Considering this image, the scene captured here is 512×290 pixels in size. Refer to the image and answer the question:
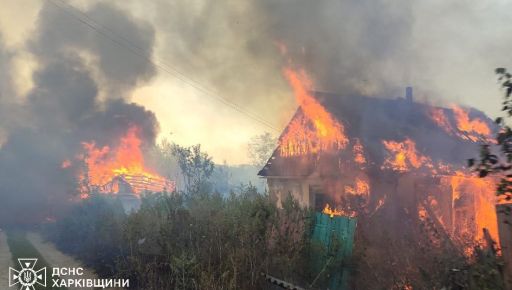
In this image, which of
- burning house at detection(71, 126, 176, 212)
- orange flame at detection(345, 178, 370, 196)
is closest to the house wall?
orange flame at detection(345, 178, 370, 196)

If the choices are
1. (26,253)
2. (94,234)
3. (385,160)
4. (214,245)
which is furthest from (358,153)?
(26,253)

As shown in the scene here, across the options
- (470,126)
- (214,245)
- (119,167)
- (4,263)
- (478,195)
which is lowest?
(4,263)

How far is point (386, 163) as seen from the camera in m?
14.6

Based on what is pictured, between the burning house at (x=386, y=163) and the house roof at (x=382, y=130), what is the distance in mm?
44

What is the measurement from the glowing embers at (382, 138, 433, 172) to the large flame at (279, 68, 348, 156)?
6.19 feet

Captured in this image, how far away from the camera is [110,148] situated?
2870cm

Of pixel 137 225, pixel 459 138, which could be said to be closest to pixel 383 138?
pixel 459 138

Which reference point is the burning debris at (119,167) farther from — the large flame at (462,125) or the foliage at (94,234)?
the large flame at (462,125)

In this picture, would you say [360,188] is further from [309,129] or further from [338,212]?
[309,129]

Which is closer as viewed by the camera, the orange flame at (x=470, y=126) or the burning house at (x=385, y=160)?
the burning house at (x=385, y=160)

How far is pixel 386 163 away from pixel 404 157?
0.91 meters

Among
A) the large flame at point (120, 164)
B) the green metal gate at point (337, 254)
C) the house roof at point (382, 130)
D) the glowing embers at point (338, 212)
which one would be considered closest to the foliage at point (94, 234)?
the green metal gate at point (337, 254)

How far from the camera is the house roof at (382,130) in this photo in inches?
611

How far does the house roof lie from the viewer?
15523mm
